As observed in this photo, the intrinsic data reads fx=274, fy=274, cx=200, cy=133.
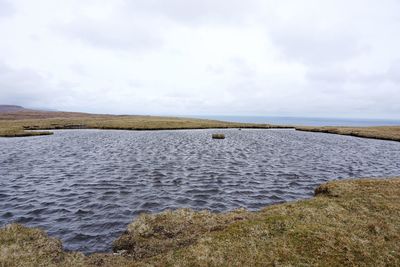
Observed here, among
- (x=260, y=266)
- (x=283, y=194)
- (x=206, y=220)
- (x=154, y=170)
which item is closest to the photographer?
(x=260, y=266)

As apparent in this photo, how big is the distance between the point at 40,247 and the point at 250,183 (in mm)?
21681

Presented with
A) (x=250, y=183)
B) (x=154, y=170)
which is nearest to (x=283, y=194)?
(x=250, y=183)

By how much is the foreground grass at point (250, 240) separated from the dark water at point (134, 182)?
2099mm

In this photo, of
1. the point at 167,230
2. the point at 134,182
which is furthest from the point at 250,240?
the point at 134,182

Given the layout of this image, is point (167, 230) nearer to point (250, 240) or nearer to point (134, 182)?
point (250, 240)

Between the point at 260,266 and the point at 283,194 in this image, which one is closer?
the point at 260,266

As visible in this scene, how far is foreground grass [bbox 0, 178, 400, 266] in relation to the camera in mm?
13352

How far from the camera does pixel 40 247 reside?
15.5m

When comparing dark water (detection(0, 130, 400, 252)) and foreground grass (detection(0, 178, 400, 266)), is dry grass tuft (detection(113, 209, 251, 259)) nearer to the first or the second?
foreground grass (detection(0, 178, 400, 266))

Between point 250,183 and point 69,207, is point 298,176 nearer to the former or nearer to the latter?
point 250,183

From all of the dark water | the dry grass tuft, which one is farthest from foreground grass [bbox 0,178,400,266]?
the dark water

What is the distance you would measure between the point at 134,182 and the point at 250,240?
19.3m

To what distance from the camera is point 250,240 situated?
14914mm

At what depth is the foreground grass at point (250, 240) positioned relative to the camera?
13.4 metres
